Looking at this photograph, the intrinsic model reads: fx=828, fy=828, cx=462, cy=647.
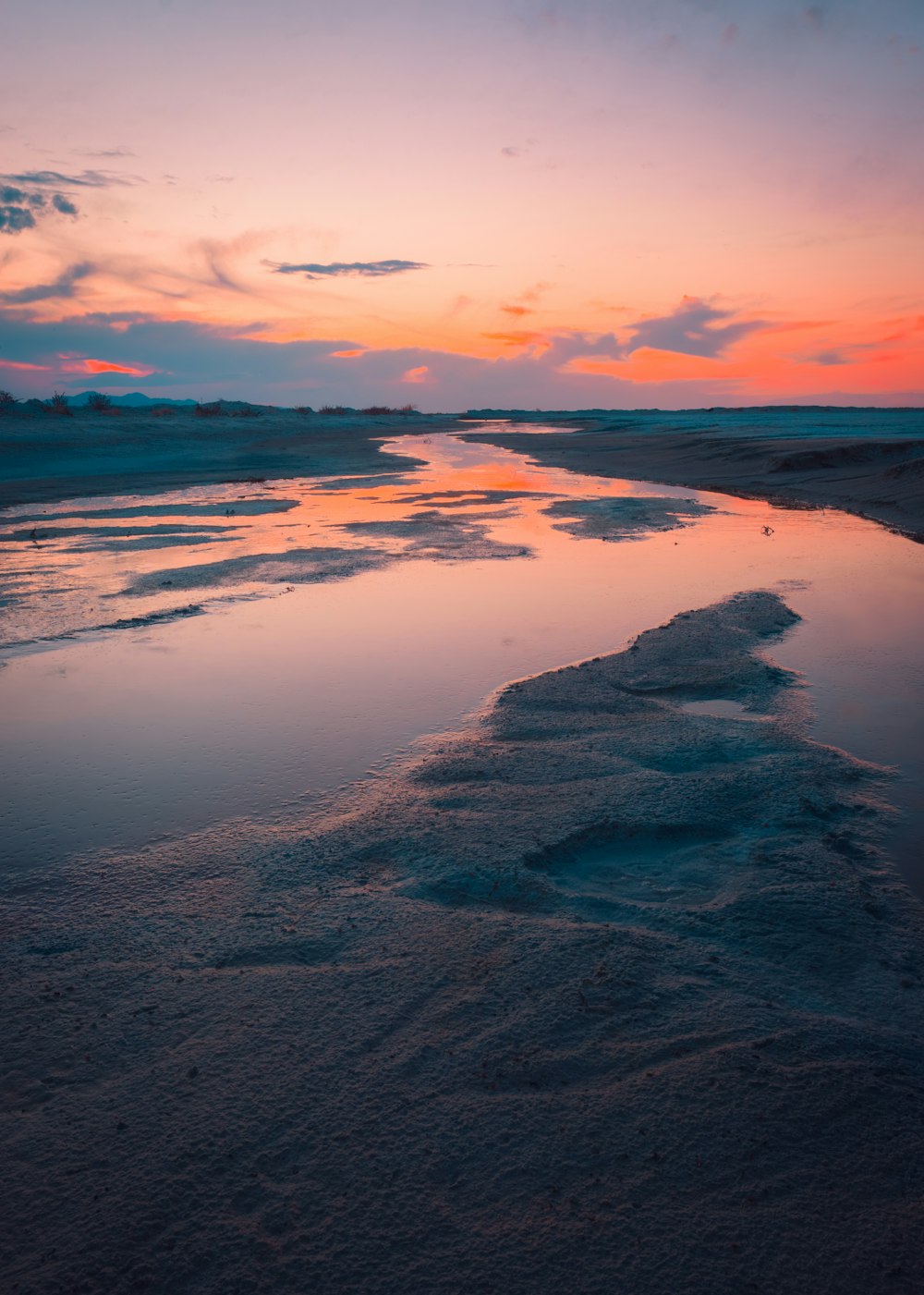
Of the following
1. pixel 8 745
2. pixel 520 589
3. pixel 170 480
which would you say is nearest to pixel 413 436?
pixel 170 480

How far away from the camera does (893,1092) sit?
2.20 meters

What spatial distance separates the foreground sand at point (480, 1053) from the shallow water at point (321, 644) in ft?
1.83

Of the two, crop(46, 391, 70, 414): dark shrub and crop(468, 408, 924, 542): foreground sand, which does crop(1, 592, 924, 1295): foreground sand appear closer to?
crop(468, 408, 924, 542): foreground sand

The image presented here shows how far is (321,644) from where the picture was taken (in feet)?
21.0

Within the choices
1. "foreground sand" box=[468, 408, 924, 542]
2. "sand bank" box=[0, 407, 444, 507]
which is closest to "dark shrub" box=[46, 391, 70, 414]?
"sand bank" box=[0, 407, 444, 507]

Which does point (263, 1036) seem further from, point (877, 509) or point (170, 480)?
point (170, 480)

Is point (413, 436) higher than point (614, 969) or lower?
higher

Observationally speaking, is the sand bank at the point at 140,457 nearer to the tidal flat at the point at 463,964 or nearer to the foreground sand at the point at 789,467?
the foreground sand at the point at 789,467

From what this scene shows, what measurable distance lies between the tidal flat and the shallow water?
0.04 meters

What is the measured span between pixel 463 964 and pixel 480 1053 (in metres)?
0.38

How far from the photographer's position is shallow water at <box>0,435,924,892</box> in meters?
4.09

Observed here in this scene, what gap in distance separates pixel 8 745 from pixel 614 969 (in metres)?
3.55

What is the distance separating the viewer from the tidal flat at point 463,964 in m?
1.85

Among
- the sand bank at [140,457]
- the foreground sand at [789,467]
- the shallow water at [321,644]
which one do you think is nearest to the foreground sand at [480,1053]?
the shallow water at [321,644]
